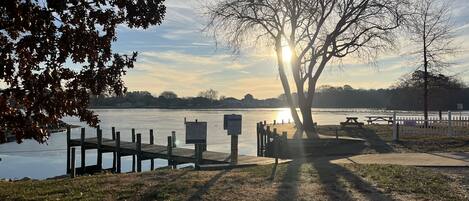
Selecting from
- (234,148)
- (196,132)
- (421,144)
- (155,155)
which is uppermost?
(196,132)

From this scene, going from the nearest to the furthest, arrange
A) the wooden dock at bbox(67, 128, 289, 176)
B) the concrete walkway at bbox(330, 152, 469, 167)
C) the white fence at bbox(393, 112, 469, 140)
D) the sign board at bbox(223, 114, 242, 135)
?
→ the concrete walkway at bbox(330, 152, 469, 167) → the sign board at bbox(223, 114, 242, 135) → the wooden dock at bbox(67, 128, 289, 176) → the white fence at bbox(393, 112, 469, 140)

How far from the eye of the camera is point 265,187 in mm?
10211

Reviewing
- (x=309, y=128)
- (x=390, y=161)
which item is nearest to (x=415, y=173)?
(x=390, y=161)

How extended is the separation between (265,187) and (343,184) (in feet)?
5.25

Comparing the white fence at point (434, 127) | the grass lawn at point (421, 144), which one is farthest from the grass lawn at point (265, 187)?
the white fence at point (434, 127)

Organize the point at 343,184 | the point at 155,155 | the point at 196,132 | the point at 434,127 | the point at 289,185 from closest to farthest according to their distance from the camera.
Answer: the point at 289,185 → the point at 343,184 → the point at 196,132 → the point at 155,155 → the point at 434,127

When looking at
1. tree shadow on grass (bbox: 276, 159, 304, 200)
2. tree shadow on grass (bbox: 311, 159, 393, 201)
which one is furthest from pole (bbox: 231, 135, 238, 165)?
tree shadow on grass (bbox: 311, 159, 393, 201)

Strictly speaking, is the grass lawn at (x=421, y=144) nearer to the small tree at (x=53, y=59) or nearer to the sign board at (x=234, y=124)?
the sign board at (x=234, y=124)

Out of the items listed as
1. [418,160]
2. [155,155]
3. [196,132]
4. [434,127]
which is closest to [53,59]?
[196,132]

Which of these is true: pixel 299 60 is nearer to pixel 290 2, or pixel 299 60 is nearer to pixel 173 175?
pixel 290 2

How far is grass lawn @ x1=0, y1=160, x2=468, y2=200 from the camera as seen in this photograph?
938cm

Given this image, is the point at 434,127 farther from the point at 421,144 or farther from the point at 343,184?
the point at 343,184

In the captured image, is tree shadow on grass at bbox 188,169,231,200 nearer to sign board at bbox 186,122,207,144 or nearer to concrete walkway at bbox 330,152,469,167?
sign board at bbox 186,122,207,144

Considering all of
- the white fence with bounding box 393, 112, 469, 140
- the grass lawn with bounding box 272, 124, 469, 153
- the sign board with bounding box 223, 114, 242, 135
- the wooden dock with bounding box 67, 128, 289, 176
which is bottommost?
the wooden dock with bounding box 67, 128, 289, 176
